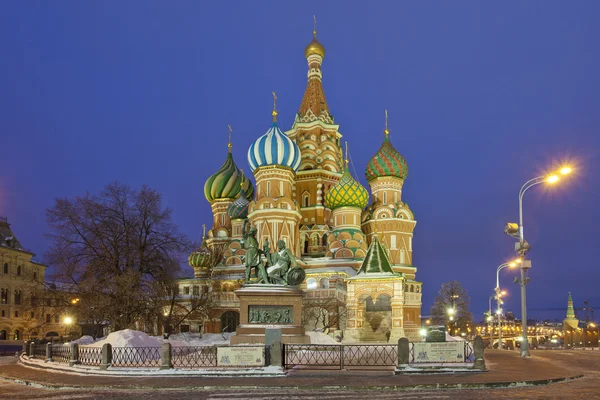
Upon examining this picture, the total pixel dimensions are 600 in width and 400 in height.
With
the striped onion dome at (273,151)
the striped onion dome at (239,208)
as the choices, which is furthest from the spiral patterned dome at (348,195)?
the striped onion dome at (239,208)

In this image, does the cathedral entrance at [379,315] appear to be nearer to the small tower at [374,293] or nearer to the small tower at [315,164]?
the small tower at [374,293]

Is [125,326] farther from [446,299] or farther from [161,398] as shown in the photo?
[446,299]

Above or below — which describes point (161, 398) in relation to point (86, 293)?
below

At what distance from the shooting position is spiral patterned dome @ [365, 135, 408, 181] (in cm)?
6106

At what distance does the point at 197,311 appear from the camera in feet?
141

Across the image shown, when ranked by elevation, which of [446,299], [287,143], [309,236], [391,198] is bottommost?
[446,299]

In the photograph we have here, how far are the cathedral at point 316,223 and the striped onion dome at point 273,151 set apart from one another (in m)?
0.09

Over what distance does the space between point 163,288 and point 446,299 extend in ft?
167

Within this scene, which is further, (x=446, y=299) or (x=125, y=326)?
(x=446, y=299)

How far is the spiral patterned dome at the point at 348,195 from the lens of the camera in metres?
56.8

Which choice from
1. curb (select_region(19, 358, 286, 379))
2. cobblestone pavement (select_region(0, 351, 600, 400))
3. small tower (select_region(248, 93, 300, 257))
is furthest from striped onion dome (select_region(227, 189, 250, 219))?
cobblestone pavement (select_region(0, 351, 600, 400))

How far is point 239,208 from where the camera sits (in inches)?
2436

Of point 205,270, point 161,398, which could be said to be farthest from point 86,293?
point 205,270

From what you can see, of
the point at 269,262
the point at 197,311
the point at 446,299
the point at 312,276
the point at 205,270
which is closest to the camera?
the point at 269,262
